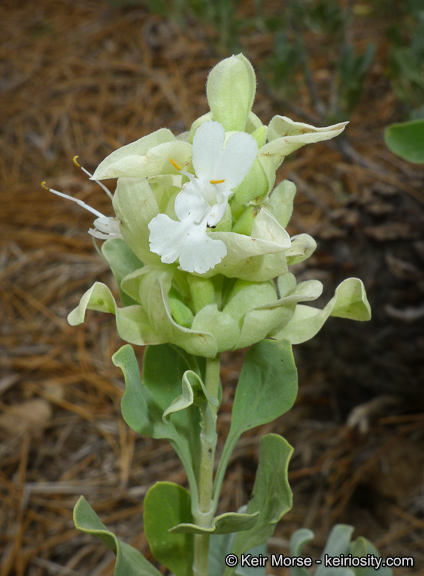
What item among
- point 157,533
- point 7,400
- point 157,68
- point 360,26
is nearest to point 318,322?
point 157,533

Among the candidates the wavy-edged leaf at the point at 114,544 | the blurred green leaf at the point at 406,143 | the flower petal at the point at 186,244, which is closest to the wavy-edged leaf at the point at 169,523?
the wavy-edged leaf at the point at 114,544

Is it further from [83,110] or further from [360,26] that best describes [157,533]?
[360,26]

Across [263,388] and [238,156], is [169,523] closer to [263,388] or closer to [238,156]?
[263,388]

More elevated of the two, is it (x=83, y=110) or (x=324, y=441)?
(x=83, y=110)

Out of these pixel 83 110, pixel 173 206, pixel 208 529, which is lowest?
pixel 83 110

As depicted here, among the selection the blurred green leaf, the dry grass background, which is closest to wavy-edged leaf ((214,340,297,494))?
the blurred green leaf

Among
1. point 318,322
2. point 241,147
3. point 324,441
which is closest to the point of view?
point 241,147
